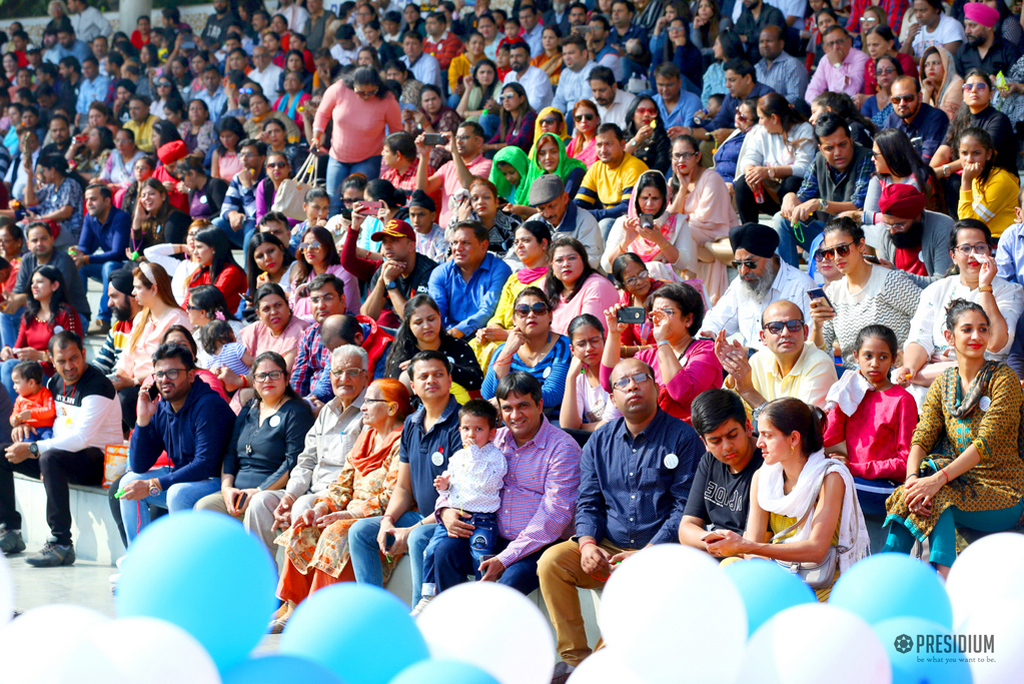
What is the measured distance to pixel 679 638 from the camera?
7.68 feet

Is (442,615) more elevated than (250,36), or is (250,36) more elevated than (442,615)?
(250,36)

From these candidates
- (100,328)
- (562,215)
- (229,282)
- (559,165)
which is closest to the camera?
(562,215)

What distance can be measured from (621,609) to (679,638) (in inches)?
5.3

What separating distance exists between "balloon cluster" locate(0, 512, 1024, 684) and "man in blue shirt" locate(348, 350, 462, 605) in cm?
205

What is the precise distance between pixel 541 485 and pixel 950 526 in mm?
1482

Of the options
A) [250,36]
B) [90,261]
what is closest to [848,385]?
[90,261]

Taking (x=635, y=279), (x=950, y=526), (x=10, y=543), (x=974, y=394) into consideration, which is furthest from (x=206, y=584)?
(x=10, y=543)

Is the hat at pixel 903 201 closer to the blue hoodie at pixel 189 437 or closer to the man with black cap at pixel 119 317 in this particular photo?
the blue hoodie at pixel 189 437

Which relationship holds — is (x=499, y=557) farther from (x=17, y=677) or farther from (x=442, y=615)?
(x=17, y=677)

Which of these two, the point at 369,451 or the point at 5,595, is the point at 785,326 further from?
the point at 5,595

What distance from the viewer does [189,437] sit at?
18.7 feet

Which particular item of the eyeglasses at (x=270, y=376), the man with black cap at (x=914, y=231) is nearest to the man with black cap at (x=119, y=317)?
→ the eyeglasses at (x=270, y=376)

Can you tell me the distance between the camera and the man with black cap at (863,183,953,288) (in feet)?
18.0

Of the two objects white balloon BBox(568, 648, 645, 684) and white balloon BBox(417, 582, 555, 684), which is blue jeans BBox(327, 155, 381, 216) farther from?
white balloon BBox(568, 648, 645, 684)
